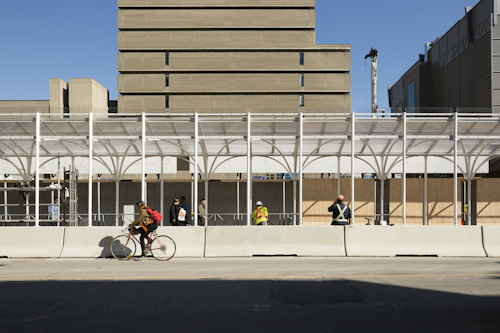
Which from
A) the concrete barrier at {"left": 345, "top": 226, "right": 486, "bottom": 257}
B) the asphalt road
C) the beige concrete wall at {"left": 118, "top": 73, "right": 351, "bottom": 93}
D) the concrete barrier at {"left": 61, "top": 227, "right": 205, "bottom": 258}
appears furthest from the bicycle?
the beige concrete wall at {"left": 118, "top": 73, "right": 351, "bottom": 93}

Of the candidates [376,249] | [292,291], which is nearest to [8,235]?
[292,291]

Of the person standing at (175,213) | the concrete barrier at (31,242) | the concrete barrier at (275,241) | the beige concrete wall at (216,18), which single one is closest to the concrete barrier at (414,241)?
the concrete barrier at (275,241)

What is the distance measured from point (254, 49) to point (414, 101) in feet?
79.0

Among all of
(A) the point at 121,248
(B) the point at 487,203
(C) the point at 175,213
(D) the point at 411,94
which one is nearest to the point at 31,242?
(A) the point at 121,248

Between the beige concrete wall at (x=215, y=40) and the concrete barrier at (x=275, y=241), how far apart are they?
58.0 m

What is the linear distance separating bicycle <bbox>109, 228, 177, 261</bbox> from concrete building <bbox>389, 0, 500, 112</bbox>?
2873 centimetres

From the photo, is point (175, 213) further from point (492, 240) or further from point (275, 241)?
point (492, 240)

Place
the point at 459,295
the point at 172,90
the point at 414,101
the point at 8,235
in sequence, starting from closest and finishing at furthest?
the point at 459,295, the point at 8,235, the point at 414,101, the point at 172,90

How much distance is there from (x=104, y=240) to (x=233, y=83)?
5679 centimetres

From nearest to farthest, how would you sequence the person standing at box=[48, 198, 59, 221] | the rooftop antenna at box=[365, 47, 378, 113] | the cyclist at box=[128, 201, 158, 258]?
the cyclist at box=[128, 201, 158, 258]
the person standing at box=[48, 198, 59, 221]
the rooftop antenna at box=[365, 47, 378, 113]

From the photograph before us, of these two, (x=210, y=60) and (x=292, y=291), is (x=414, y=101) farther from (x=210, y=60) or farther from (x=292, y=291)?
(x=292, y=291)

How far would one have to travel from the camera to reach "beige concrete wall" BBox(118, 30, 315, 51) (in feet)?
224

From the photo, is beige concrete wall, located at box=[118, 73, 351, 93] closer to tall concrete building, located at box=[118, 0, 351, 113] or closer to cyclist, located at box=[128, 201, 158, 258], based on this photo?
tall concrete building, located at box=[118, 0, 351, 113]

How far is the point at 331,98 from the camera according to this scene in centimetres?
7006
